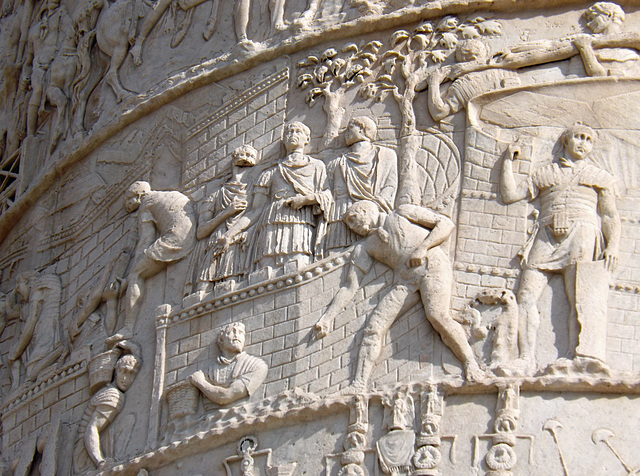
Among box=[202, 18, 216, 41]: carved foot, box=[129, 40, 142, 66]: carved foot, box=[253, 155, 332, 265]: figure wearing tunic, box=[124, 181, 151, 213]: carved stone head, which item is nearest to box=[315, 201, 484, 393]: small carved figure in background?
box=[253, 155, 332, 265]: figure wearing tunic

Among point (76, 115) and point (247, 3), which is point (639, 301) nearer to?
point (247, 3)

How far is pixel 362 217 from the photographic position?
1277cm

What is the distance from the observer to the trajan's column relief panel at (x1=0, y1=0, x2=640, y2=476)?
461 inches

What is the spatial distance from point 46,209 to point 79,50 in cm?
220

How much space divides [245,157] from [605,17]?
409cm

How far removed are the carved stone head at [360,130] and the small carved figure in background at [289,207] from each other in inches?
16.0

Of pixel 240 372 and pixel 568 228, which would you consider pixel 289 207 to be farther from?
pixel 568 228

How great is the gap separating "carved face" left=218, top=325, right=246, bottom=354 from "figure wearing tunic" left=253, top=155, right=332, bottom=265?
2.64 ft

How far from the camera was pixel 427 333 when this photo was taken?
12.1 meters

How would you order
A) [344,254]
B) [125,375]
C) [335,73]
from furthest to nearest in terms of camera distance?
1. [335,73]
2. [125,375]
3. [344,254]

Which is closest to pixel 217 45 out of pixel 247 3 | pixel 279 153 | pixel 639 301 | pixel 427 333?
pixel 247 3

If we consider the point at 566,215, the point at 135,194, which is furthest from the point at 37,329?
the point at 566,215

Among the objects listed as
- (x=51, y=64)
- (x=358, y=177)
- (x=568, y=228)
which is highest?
(x=51, y=64)

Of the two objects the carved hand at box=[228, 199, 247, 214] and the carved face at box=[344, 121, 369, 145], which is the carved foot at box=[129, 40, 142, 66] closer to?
Result: the carved hand at box=[228, 199, 247, 214]
